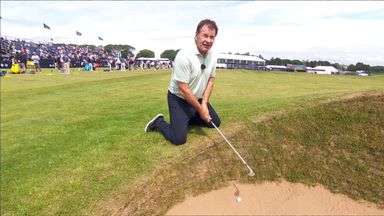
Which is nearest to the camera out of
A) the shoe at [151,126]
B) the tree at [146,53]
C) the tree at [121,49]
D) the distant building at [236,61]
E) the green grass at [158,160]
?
the green grass at [158,160]

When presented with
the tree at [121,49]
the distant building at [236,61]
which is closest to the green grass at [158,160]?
the distant building at [236,61]

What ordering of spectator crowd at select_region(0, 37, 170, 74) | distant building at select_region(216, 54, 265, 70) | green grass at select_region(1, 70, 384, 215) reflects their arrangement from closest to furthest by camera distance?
green grass at select_region(1, 70, 384, 215), spectator crowd at select_region(0, 37, 170, 74), distant building at select_region(216, 54, 265, 70)

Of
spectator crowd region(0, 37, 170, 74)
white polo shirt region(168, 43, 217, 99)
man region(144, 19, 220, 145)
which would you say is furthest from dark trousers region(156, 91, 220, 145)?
spectator crowd region(0, 37, 170, 74)

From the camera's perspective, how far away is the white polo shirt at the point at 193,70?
6.71m

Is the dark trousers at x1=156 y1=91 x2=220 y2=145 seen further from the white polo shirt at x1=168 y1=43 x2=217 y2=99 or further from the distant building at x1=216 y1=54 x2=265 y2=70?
the distant building at x1=216 y1=54 x2=265 y2=70

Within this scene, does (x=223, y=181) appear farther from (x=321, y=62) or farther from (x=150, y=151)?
(x=321, y=62)

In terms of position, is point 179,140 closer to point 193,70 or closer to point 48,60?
point 193,70

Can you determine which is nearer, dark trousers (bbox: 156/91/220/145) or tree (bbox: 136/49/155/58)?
dark trousers (bbox: 156/91/220/145)

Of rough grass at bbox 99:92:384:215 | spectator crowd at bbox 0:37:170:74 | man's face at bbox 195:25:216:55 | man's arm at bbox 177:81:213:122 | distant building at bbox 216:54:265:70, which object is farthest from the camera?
distant building at bbox 216:54:265:70

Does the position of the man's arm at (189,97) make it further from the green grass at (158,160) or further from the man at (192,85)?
the green grass at (158,160)

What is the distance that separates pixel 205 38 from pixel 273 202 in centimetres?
325

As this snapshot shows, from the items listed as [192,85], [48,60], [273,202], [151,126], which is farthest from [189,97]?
[48,60]

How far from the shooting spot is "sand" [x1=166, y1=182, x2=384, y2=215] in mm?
6262

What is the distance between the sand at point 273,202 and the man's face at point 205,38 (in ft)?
8.70
